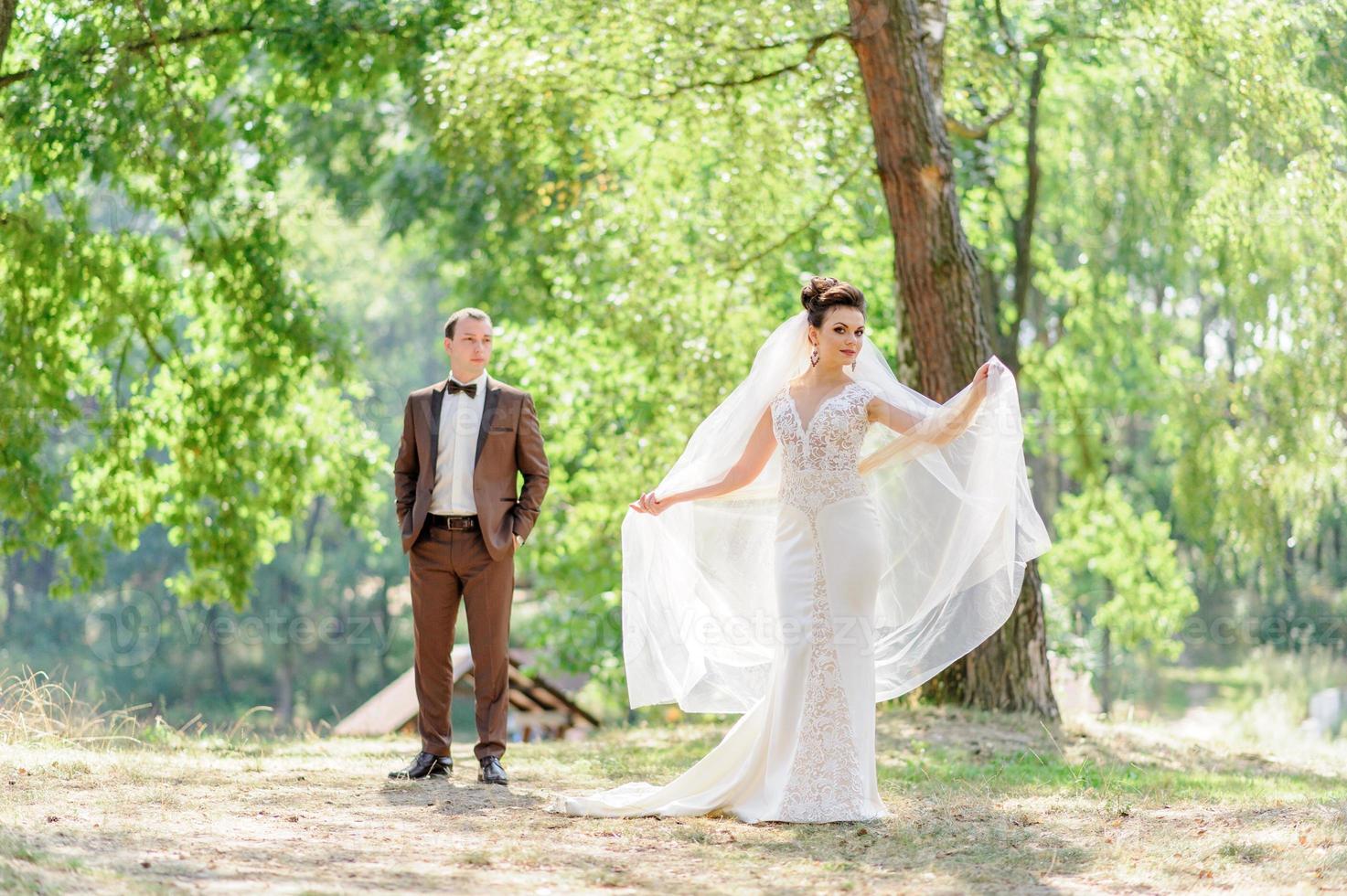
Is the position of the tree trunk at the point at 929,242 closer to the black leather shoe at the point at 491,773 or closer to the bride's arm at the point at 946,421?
the bride's arm at the point at 946,421

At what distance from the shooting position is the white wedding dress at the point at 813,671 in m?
5.67

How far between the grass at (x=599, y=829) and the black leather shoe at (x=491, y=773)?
0.27ft

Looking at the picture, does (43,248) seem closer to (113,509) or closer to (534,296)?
(113,509)

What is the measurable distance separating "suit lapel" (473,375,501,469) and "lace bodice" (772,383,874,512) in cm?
156

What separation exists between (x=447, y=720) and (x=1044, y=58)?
11.0m

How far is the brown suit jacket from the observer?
22.0 feet

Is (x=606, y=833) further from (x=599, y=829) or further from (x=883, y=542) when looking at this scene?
(x=883, y=542)

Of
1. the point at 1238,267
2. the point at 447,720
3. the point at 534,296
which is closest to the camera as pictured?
the point at 447,720

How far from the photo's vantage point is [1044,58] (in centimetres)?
1509

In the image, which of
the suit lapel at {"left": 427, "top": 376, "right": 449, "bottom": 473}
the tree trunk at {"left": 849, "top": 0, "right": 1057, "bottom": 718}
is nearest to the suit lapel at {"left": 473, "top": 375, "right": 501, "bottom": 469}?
the suit lapel at {"left": 427, "top": 376, "right": 449, "bottom": 473}

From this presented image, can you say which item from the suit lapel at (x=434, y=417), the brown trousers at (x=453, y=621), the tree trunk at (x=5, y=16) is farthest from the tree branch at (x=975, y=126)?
the tree trunk at (x=5, y=16)

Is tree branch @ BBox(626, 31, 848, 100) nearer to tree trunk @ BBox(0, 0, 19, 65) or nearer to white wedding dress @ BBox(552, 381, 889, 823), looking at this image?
tree trunk @ BBox(0, 0, 19, 65)

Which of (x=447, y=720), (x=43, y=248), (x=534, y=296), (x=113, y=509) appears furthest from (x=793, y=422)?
(x=534, y=296)

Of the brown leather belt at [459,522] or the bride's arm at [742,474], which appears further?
the brown leather belt at [459,522]
